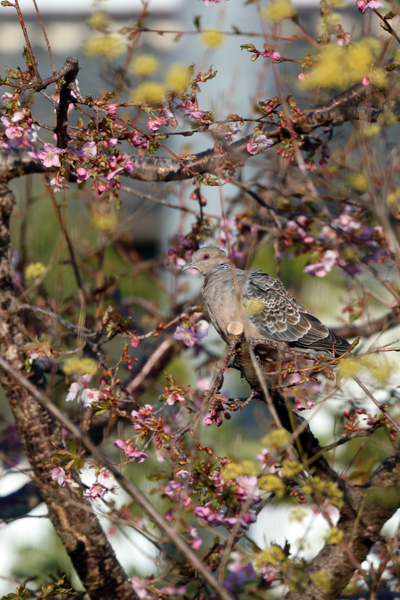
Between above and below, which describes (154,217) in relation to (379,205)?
above

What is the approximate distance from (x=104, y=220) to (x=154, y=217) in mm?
5064

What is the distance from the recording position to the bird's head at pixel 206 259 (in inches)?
116

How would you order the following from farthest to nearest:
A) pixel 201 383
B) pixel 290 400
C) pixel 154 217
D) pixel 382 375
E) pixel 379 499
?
pixel 154 217 < pixel 201 383 < pixel 290 400 < pixel 379 499 < pixel 382 375

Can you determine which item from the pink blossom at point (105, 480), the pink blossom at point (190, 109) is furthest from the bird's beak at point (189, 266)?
the pink blossom at point (105, 480)

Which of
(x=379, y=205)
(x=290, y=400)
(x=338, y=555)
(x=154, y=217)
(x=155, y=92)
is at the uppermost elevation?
(x=154, y=217)

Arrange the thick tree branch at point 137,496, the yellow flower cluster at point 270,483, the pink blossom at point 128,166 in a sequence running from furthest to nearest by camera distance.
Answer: the pink blossom at point 128,166 → the yellow flower cluster at point 270,483 → the thick tree branch at point 137,496

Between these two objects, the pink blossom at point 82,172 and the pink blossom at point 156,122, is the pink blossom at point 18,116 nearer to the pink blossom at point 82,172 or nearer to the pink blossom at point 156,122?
the pink blossom at point 82,172

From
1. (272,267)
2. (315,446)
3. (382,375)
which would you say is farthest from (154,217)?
(382,375)

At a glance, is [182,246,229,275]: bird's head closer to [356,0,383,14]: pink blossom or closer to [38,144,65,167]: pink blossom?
[38,144,65,167]: pink blossom

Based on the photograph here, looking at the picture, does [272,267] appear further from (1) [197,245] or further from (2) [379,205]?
(2) [379,205]

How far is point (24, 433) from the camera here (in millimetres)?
2426

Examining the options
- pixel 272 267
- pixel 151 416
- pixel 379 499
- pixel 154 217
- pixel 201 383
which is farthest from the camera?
pixel 154 217

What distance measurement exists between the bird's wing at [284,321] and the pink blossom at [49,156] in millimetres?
1042

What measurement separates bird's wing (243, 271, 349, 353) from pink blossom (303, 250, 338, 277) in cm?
18
